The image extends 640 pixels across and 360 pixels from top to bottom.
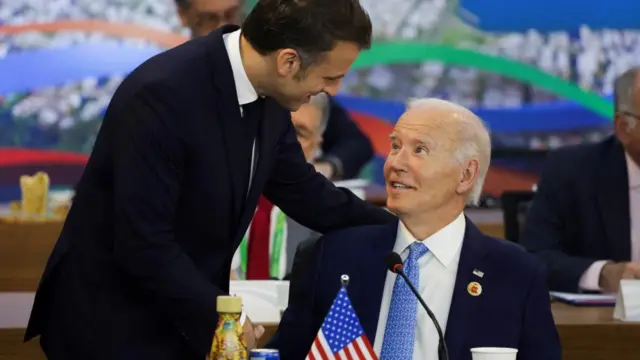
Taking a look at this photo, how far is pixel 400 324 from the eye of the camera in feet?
8.03

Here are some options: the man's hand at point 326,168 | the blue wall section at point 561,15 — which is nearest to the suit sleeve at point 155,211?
the man's hand at point 326,168

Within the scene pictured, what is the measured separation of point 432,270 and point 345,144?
2.22 meters

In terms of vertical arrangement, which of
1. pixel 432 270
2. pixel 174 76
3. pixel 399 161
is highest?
pixel 174 76

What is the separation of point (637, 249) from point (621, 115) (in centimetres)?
42

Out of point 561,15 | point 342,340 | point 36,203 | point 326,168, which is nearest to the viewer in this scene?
point 342,340

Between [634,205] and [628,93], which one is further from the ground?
[628,93]

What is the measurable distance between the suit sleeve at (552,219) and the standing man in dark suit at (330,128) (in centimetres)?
76

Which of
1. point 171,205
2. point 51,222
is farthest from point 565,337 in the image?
point 51,222

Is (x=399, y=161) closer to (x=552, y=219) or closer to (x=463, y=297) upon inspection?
(x=463, y=297)

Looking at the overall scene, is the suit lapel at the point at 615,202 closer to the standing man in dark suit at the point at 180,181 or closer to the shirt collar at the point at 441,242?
the shirt collar at the point at 441,242

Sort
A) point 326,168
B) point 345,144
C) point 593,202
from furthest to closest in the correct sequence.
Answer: point 345,144 < point 326,168 < point 593,202

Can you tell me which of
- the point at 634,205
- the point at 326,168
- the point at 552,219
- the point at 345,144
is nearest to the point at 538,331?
the point at 552,219

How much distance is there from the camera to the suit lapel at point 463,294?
2.45m

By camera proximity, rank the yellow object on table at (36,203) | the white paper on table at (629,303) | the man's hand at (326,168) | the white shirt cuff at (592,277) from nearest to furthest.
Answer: the white paper on table at (629,303), the white shirt cuff at (592,277), the man's hand at (326,168), the yellow object on table at (36,203)
